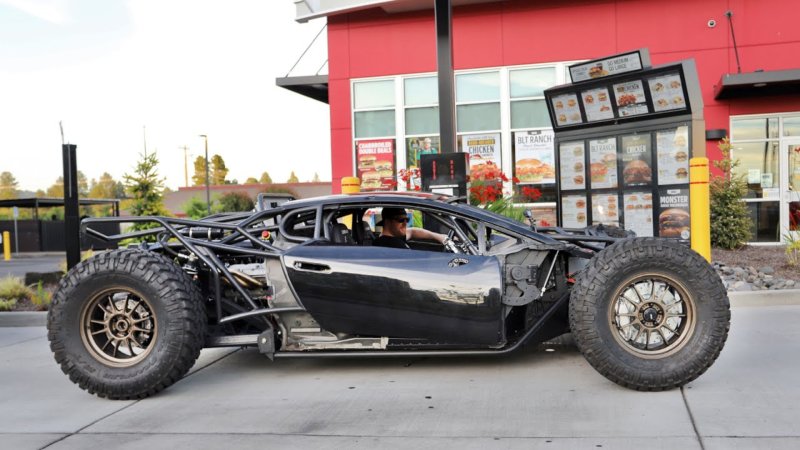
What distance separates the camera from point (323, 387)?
5.36 meters

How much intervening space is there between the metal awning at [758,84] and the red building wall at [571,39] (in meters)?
0.25

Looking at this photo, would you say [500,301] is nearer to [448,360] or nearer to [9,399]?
[448,360]

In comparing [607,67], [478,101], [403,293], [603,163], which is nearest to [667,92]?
[607,67]

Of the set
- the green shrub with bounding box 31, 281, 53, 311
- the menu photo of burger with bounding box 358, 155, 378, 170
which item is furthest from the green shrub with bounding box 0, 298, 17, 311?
the menu photo of burger with bounding box 358, 155, 378, 170

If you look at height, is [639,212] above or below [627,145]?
below

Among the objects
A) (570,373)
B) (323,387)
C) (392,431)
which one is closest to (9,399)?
(323,387)

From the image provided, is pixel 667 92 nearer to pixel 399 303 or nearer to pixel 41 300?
pixel 399 303

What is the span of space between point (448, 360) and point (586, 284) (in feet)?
5.15

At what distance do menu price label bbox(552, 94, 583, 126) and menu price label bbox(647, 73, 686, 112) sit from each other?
56.1 inches

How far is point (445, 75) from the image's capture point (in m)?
10.5

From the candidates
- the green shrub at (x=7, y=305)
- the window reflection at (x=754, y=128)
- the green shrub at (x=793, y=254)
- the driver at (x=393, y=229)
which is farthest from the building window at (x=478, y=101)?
the driver at (x=393, y=229)

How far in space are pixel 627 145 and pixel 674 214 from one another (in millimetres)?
1355

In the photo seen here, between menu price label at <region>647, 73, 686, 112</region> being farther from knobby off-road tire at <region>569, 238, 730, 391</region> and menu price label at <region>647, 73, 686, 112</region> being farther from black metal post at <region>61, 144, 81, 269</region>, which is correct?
black metal post at <region>61, 144, 81, 269</region>

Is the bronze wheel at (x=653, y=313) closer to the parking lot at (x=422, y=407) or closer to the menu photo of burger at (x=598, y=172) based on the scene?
the parking lot at (x=422, y=407)
